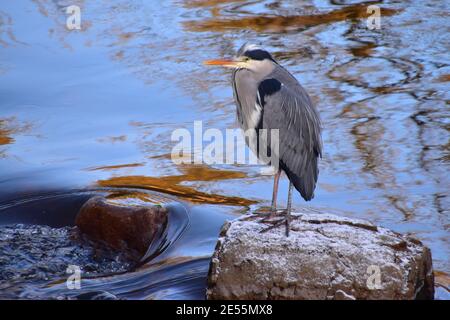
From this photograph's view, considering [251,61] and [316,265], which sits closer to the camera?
[316,265]

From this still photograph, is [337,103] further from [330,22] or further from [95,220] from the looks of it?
[95,220]

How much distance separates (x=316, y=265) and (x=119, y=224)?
1.94 metres

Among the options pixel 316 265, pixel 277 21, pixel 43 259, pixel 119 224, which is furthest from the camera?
pixel 277 21

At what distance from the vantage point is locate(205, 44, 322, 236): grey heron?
5645 mm

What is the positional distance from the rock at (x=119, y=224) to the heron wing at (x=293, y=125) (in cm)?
139

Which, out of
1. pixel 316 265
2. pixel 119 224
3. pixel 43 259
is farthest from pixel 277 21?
pixel 316 265

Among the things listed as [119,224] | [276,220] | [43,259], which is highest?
[276,220]

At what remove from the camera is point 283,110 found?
→ 5.67 metres

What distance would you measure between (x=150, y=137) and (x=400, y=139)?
7.67 feet

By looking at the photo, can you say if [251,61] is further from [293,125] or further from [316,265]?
[316,265]

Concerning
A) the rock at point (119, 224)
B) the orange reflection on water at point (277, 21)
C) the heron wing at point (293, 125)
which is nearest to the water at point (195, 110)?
the orange reflection on water at point (277, 21)

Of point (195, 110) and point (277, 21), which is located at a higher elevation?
point (277, 21)

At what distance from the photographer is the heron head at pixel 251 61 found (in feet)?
18.4

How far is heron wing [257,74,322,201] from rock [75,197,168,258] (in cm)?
139
